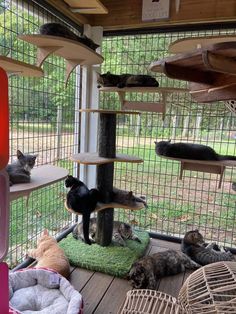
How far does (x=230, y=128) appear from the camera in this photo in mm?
2141

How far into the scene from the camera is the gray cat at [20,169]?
139 centimetres

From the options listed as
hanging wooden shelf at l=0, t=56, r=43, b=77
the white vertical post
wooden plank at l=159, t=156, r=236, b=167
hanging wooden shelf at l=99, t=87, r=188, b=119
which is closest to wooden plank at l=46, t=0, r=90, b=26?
the white vertical post

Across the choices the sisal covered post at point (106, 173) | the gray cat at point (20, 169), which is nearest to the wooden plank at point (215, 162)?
the sisal covered post at point (106, 173)

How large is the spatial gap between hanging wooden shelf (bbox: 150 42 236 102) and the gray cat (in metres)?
0.89

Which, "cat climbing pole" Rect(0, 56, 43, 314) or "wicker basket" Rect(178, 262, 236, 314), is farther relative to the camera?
"wicker basket" Rect(178, 262, 236, 314)

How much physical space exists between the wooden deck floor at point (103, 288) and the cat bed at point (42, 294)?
0.17m

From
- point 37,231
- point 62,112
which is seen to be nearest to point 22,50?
point 62,112

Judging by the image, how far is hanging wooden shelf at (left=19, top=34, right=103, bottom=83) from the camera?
4.56 feet

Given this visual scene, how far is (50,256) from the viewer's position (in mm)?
1804

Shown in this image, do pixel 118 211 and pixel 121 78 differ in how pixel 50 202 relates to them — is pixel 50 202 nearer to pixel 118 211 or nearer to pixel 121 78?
pixel 118 211

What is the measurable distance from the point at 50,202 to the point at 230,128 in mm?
1583

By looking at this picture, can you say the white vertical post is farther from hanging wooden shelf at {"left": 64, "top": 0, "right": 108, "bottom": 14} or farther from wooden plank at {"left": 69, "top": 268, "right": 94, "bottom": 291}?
wooden plank at {"left": 69, "top": 268, "right": 94, "bottom": 291}

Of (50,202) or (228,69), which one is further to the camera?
(50,202)

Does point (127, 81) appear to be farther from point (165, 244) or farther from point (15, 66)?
point (165, 244)
